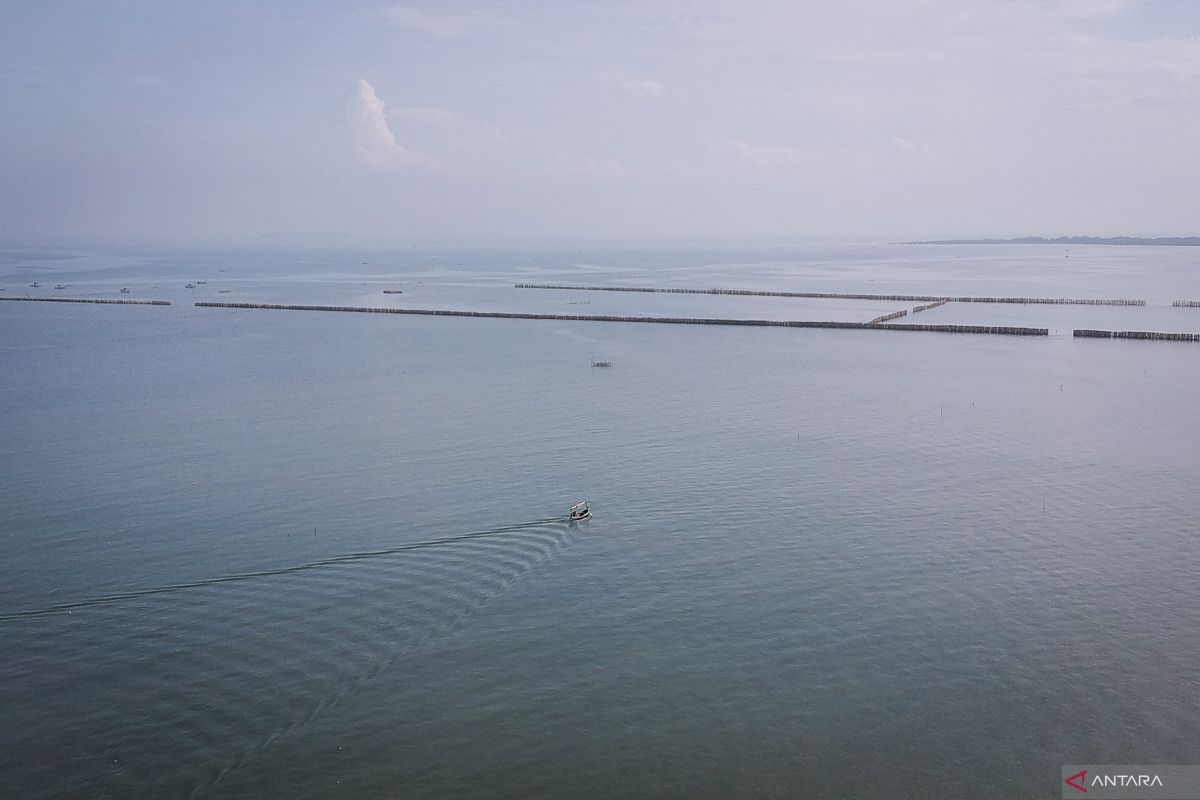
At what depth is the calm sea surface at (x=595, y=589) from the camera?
18.1 m

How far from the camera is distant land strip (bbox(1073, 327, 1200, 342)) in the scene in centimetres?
7569

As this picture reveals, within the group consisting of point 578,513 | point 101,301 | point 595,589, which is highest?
point 101,301

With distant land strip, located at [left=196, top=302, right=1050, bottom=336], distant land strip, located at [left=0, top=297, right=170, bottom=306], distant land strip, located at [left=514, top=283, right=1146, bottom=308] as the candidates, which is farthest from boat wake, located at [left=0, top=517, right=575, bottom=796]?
distant land strip, located at [left=0, top=297, right=170, bottom=306]

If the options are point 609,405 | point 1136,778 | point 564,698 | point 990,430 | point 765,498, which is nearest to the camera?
point 1136,778

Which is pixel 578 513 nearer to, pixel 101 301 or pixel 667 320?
pixel 667 320

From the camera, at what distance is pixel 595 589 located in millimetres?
25438

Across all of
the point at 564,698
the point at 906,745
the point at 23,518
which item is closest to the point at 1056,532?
the point at 906,745

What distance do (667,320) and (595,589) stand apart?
70144mm

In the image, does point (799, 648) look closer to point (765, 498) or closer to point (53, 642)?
point (765, 498)

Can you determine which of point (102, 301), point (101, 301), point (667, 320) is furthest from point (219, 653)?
point (101, 301)

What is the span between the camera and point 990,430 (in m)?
44.0

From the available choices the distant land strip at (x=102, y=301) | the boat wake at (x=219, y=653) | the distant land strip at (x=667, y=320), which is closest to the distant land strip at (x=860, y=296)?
the distant land strip at (x=667, y=320)

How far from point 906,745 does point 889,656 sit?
362 cm

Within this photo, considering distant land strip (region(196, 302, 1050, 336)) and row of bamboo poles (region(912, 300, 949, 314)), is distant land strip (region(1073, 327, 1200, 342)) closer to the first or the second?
distant land strip (region(196, 302, 1050, 336))
